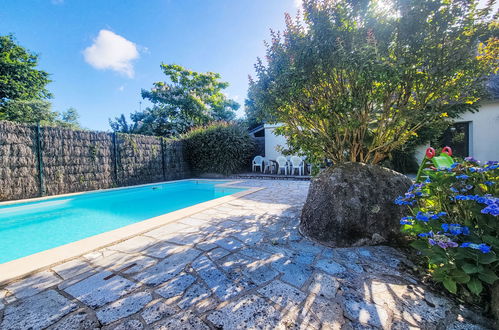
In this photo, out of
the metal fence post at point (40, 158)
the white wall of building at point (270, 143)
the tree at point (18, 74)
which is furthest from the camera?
the tree at point (18, 74)

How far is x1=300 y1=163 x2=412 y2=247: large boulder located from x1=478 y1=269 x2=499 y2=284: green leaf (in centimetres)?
116

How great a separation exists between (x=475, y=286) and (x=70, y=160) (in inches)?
409

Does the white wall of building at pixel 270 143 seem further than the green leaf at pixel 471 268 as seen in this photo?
Yes

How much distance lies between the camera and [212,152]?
11609 mm

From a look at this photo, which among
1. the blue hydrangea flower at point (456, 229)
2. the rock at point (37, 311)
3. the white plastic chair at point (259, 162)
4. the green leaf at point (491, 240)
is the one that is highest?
the white plastic chair at point (259, 162)

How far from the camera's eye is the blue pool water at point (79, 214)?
12.8 ft

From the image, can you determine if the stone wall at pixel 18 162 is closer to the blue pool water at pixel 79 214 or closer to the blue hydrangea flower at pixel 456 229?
the blue pool water at pixel 79 214

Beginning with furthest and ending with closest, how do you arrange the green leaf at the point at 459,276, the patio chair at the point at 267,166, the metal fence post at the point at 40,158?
the patio chair at the point at 267,166 → the metal fence post at the point at 40,158 → the green leaf at the point at 459,276

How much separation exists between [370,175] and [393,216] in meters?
0.62

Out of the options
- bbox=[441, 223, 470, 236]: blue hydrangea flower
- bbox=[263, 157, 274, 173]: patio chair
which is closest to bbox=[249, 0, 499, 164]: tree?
bbox=[441, 223, 470, 236]: blue hydrangea flower

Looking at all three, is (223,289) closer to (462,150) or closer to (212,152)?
(212,152)

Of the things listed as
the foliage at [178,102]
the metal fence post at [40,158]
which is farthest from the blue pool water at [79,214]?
the foliage at [178,102]

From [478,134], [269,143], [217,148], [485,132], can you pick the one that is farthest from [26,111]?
[485,132]

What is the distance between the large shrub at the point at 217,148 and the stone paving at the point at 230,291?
29.4ft
